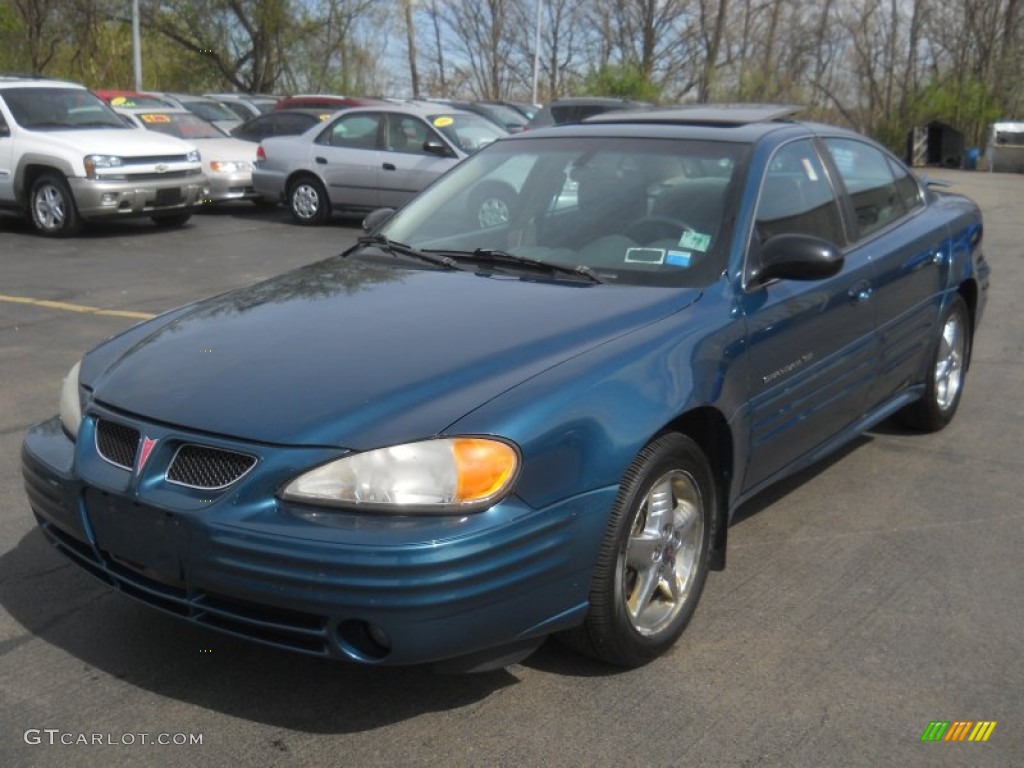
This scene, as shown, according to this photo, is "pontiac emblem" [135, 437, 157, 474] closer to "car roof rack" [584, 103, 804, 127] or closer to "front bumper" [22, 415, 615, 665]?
"front bumper" [22, 415, 615, 665]

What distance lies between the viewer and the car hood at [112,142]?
43.5 feet

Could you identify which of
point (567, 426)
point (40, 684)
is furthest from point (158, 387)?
point (567, 426)

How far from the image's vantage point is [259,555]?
288 centimetres

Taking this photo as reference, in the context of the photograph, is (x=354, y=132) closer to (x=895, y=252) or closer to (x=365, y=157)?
(x=365, y=157)

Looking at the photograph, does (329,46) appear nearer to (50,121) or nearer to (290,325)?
(50,121)

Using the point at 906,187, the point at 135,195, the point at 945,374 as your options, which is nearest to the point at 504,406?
the point at 906,187

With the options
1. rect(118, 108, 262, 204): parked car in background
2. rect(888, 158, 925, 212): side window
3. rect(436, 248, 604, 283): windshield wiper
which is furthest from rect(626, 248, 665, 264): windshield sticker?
rect(118, 108, 262, 204): parked car in background

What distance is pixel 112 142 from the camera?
13.5 metres

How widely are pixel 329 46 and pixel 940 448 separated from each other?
116 ft

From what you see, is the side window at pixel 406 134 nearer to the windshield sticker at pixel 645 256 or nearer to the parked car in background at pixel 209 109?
the parked car in background at pixel 209 109

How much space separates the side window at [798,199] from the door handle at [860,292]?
20 centimetres

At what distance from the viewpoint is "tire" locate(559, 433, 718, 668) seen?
128 inches

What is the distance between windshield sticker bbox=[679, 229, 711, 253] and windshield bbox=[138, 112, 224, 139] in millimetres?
14050

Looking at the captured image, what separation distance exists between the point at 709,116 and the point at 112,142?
10178mm
